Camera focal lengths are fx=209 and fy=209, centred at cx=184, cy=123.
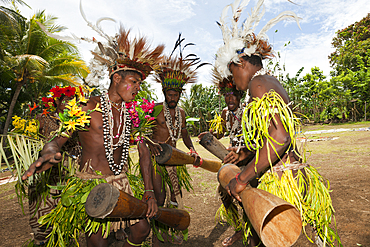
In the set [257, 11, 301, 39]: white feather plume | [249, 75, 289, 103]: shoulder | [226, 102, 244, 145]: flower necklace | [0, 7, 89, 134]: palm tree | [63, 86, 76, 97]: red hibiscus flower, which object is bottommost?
[226, 102, 244, 145]: flower necklace

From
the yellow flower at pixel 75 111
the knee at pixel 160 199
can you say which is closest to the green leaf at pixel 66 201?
the yellow flower at pixel 75 111

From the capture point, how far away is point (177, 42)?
356 centimetres

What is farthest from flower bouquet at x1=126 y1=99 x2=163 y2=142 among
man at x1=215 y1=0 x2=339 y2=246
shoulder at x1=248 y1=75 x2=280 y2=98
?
shoulder at x1=248 y1=75 x2=280 y2=98

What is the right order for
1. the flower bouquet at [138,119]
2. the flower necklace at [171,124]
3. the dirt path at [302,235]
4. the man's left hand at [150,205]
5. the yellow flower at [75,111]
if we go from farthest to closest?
the flower necklace at [171,124] → the dirt path at [302,235] → the flower bouquet at [138,119] → the man's left hand at [150,205] → the yellow flower at [75,111]

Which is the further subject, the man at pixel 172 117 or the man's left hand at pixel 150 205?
the man at pixel 172 117

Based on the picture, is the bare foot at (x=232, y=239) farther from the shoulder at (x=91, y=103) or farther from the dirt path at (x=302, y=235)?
the shoulder at (x=91, y=103)

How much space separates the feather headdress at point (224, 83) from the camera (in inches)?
135

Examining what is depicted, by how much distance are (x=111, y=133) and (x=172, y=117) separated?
1722 millimetres

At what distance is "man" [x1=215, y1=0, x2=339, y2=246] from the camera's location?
151 centimetres

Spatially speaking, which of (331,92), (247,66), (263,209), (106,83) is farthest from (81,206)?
(331,92)

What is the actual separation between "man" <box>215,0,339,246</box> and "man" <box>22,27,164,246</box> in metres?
0.96

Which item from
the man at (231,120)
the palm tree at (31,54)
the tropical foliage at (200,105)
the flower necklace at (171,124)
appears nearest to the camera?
the man at (231,120)

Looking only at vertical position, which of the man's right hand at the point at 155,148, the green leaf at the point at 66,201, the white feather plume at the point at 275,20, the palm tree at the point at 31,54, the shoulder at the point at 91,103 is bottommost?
the green leaf at the point at 66,201

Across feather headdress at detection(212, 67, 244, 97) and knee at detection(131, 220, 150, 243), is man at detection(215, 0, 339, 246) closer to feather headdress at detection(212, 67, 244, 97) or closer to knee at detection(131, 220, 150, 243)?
knee at detection(131, 220, 150, 243)
